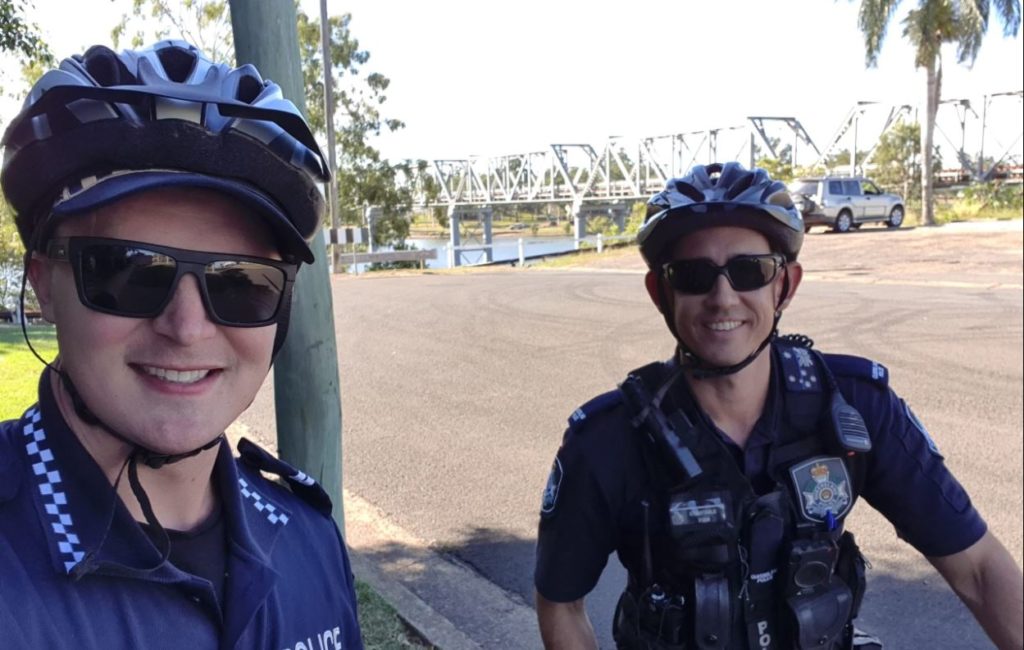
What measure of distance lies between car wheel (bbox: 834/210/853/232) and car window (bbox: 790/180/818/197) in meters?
1.22

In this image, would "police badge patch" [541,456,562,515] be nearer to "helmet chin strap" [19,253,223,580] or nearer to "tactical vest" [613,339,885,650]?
"tactical vest" [613,339,885,650]

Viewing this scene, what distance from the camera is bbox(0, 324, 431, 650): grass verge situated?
3.55m

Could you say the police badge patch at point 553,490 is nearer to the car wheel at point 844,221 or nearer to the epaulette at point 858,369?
the epaulette at point 858,369

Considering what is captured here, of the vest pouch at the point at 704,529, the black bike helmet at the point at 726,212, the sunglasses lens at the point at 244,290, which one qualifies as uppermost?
the black bike helmet at the point at 726,212

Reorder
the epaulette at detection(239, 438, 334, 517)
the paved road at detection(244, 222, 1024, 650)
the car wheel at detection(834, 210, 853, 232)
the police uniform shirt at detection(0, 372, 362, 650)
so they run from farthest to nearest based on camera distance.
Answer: the car wheel at detection(834, 210, 853, 232) → the paved road at detection(244, 222, 1024, 650) → the epaulette at detection(239, 438, 334, 517) → the police uniform shirt at detection(0, 372, 362, 650)

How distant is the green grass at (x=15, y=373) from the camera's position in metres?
3.83

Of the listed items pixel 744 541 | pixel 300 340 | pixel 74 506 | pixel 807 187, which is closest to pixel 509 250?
pixel 807 187

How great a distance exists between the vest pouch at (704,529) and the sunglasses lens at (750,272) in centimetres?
61

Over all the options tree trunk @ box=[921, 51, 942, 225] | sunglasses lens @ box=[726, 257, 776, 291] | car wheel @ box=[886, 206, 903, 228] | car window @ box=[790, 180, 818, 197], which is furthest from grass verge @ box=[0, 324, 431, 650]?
tree trunk @ box=[921, 51, 942, 225]

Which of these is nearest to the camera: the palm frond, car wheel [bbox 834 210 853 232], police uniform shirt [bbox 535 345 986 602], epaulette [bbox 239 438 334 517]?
epaulette [bbox 239 438 334 517]

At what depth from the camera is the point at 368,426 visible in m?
7.39

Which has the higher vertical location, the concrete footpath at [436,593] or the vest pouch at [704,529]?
the vest pouch at [704,529]

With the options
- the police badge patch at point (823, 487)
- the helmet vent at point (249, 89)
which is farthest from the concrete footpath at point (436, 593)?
the helmet vent at point (249, 89)

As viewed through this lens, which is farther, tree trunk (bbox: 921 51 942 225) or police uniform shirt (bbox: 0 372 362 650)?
tree trunk (bbox: 921 51 942 225)
